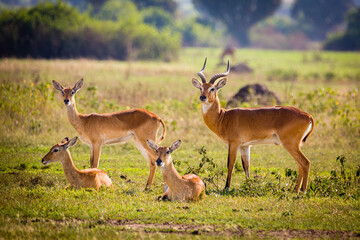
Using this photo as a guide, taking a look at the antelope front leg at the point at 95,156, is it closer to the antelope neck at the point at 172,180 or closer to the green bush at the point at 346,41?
the antelope neck at the point at 172,180

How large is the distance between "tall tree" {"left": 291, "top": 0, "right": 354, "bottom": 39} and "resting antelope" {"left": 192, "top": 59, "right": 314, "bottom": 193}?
78.2 metres

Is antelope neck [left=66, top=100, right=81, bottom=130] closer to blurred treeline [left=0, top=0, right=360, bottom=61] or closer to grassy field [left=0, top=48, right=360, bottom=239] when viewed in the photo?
grassy field [left=0, top=48, right=360, bottom=239]

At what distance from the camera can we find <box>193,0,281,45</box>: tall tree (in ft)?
235

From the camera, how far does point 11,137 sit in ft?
41.1

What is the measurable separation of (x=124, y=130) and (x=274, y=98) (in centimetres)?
821

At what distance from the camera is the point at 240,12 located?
7306 centimetres

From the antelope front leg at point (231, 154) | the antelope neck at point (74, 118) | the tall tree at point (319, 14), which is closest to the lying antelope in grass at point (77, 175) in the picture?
the antelope neck at point (74, 118)

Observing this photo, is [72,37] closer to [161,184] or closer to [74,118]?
[74,118]

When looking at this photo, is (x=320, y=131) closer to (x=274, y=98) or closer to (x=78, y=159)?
(x=274, y=98)

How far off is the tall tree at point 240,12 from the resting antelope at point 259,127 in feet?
211

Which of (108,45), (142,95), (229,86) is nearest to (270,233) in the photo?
(142,95)

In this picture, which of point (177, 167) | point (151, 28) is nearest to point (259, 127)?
point (177, 167)

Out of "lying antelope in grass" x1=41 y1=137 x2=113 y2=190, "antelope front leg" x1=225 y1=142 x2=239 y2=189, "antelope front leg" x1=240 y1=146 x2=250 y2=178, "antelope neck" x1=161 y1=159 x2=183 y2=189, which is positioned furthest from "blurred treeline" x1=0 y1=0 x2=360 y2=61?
"antelope neck" x1=161 y1=159 x2=183 y2=189

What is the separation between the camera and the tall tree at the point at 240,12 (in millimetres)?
71625
